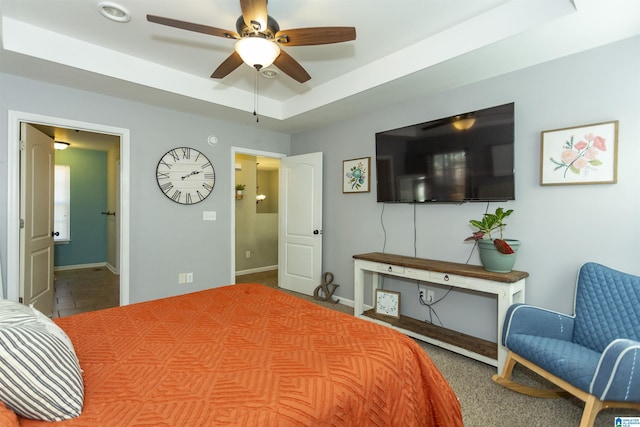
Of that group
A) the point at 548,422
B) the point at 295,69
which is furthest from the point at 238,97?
the point at 548,422

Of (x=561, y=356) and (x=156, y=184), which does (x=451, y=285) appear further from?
(x=156, y=184)

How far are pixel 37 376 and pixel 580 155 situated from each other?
10.3ft

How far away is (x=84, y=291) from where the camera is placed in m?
4.51

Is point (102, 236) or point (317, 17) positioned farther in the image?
point (102, 236)

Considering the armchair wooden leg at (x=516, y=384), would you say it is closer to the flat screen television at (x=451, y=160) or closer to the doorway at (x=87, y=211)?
the flat screen television at (x=451, y=160)

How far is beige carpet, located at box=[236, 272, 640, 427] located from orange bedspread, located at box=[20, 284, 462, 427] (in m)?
0.66

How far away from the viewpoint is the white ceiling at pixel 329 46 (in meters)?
2.06

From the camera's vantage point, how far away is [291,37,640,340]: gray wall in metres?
2.10

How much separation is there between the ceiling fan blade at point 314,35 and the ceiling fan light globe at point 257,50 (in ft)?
0.25

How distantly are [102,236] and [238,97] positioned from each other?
4957 millimetres

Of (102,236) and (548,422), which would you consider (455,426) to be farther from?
(102,236)

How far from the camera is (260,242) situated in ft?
19.7

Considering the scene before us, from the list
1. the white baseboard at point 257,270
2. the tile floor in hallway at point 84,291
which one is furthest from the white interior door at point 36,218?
the white baseboard at point 257,270

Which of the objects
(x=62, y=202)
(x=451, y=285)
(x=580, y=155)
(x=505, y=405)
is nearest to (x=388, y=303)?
(x=451, y=285)
